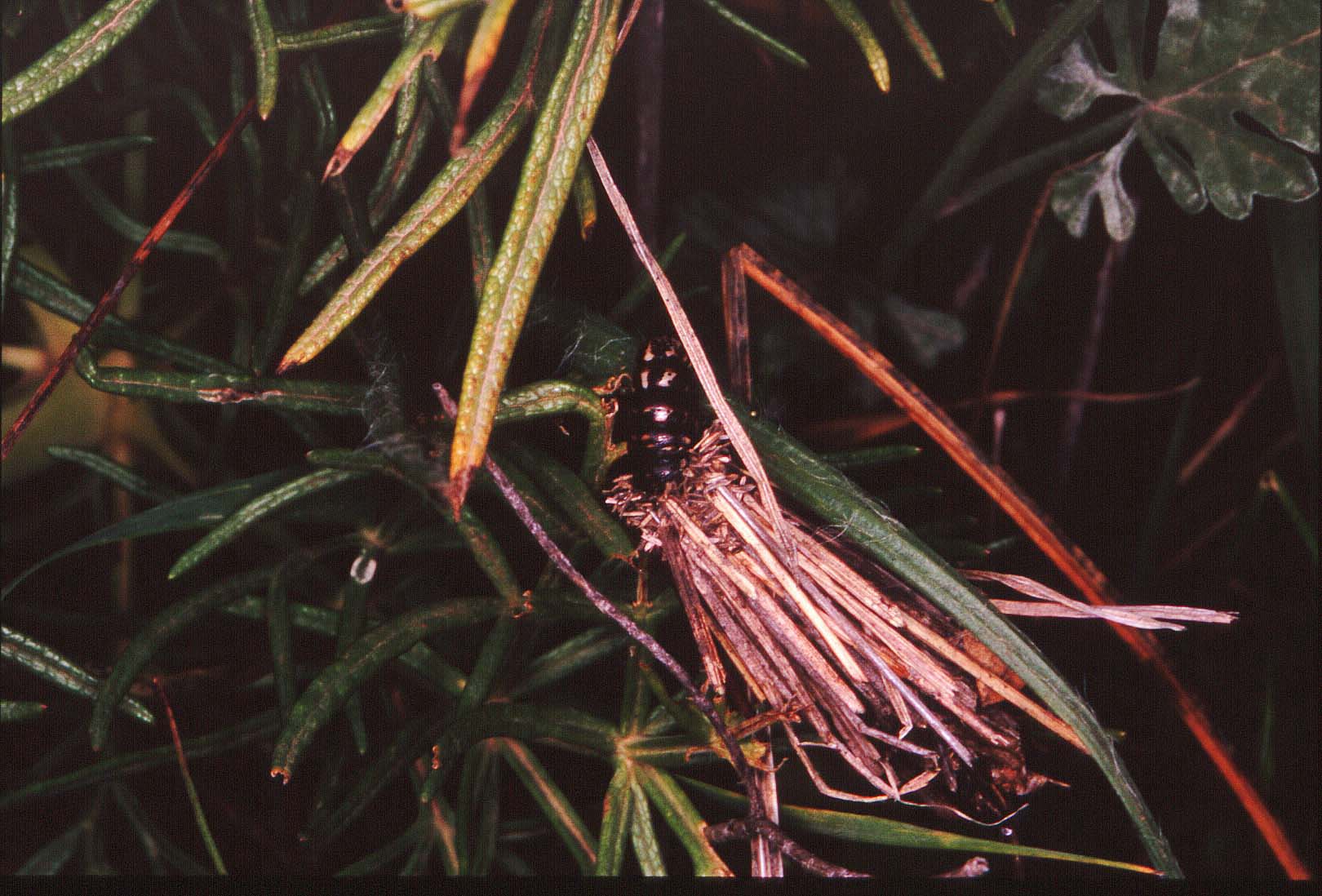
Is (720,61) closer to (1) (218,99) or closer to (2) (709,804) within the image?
(1) (218,99)

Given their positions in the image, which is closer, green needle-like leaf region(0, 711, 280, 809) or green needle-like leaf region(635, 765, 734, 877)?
green needle-like leaf region(635, 765, 734, 877)

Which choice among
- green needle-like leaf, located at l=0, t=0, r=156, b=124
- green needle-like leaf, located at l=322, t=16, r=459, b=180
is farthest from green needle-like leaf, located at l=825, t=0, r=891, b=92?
green needle-like leaf, located at l=0, t=0, r=156, b=124

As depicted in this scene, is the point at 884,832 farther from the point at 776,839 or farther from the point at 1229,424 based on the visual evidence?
the point at 1229,424

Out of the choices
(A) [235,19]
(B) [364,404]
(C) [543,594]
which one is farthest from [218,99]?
(C) [543,594]

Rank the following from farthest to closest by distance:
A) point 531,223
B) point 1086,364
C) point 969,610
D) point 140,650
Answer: point 1086,364 → point 140,650 → point 969,610 → point 531,223

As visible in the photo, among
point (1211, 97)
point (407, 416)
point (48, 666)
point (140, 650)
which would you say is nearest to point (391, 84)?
point (407, 416)

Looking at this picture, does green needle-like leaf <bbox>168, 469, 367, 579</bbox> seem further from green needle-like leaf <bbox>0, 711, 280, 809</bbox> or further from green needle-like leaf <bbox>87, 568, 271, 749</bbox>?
green needle-like leaf <bbox>0, 711, 280, 809</bbox>
